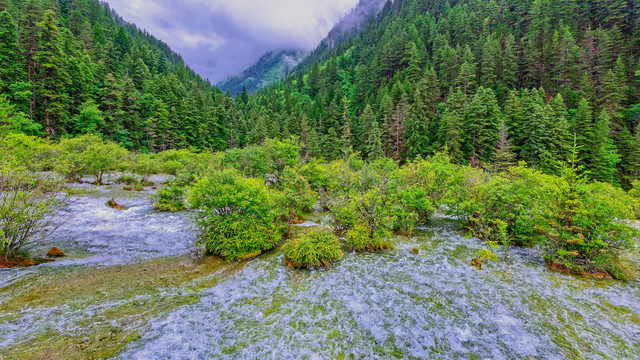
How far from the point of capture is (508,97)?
38.6 meters

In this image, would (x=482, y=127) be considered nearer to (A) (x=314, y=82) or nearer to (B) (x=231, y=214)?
(B) (x=231, y=214)

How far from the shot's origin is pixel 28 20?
107 feet

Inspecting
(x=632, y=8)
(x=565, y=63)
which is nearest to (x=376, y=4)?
(x=632, y=8)

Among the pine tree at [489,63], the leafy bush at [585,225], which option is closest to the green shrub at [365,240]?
the leafy bush at [585,225]

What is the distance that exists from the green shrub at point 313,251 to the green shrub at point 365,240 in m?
1.29

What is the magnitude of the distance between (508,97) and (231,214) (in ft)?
156

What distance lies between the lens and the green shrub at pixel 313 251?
862cm

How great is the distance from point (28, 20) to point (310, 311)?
54.2 m

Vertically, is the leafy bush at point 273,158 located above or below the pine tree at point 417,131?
below

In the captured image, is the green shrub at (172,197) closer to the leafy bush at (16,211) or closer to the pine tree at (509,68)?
the leafy bush at (16,211)

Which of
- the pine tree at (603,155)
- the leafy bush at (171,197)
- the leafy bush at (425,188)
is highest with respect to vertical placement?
the pine tree at (603,155)

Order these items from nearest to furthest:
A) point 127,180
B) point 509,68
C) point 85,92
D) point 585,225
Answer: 1. point 585,225
2. point 127,180
3. point 85,92
4. point 509,68

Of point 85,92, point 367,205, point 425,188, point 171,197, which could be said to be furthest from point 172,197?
point 85,92

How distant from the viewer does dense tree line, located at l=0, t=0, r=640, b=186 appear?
3045cm
